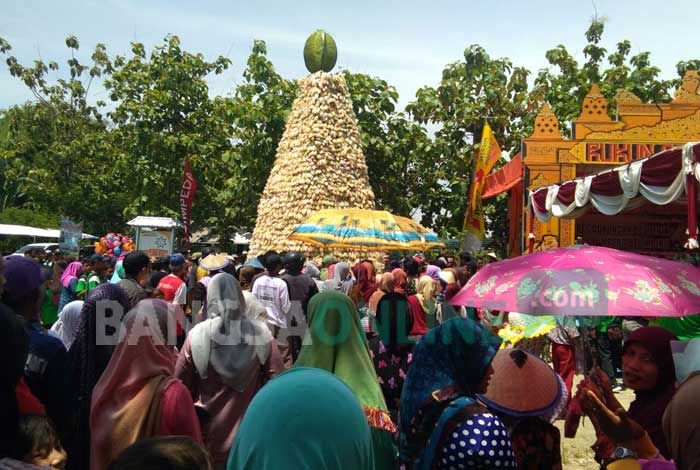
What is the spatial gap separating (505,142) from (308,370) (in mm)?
20398

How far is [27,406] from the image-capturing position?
266 centimetres

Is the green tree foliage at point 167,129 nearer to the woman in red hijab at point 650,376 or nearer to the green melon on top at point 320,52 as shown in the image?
the green melon on top at point 320,52

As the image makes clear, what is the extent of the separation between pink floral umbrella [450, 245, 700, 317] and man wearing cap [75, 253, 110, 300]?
643cm

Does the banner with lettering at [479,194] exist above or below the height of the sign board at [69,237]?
above

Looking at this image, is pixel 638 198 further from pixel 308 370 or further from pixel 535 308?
pixel 308 370

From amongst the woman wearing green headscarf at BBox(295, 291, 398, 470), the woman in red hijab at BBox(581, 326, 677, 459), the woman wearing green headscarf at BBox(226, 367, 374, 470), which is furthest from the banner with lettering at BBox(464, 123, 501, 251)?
the woman wearing green headscarf at BBox(226, 367, 374, 470)

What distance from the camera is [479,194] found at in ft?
55.7

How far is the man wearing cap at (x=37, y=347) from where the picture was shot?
3.03 meters

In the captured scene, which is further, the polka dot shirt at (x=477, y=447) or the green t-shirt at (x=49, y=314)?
the green t-shirt at (x=49, y=314)

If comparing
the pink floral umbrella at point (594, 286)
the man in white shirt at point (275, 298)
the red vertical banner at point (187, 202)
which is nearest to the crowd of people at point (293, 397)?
the pink floral umbrella at point (594, 286)

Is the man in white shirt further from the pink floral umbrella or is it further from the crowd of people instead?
the pink floral umbrella

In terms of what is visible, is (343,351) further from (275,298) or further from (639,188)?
(639,188)

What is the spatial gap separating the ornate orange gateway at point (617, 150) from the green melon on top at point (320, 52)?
669 centimetres

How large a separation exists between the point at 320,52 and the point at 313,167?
3.71 metres
